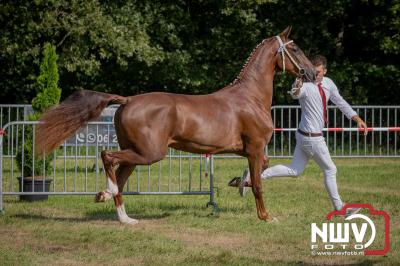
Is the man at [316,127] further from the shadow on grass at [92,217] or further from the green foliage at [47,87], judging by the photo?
the green foliage at [47,87]

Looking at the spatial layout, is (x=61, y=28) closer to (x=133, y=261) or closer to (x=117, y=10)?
(x=117, y=10)

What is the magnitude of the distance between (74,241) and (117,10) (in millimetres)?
16739

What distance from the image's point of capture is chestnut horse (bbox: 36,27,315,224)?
1035cm

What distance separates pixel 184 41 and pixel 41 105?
13646 millimetres

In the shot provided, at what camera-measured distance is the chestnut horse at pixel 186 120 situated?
10352 millimetres

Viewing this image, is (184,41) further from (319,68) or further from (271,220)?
(271,220)

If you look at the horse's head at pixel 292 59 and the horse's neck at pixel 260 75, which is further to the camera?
the horse's neck at pixel 260 75

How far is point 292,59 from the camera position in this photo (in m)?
11.1

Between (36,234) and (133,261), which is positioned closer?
(133,261)

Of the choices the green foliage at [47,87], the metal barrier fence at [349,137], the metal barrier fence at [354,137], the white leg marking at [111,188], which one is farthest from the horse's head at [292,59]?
the metal barrier fence at [354,137]

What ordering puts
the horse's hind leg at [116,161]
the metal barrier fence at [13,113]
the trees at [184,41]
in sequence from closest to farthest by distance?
the horse's hind leg at [116,161], the metal barrier fence at [13,113], the trees at [184,41]

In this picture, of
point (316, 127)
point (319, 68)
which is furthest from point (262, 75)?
point (316, 127)

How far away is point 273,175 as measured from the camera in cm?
1116

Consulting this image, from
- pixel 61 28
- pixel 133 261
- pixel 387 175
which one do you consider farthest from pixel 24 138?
pixel 61 28
